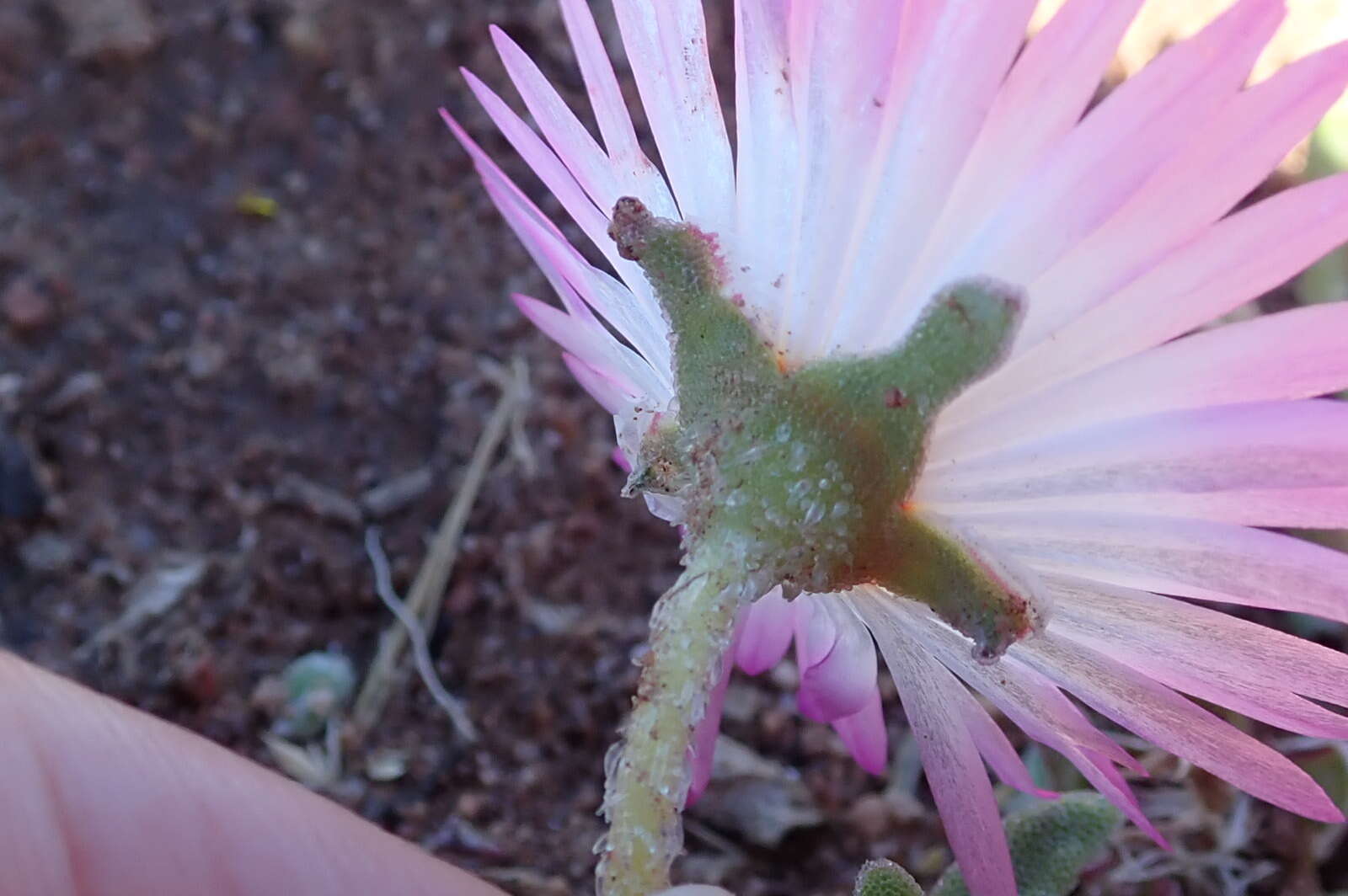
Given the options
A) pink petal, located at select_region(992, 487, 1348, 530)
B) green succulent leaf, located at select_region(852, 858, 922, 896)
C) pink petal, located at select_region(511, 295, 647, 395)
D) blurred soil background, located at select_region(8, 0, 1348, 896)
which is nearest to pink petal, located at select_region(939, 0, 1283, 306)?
pink petal, located at select_region(992, 487, 1348, 530)

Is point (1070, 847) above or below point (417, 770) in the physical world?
below

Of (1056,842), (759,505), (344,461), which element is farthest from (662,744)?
(344,461)

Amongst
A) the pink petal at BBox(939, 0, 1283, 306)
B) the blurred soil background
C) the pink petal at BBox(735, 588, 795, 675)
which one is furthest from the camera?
the blurred soil background

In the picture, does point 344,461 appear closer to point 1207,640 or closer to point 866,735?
point 866,735

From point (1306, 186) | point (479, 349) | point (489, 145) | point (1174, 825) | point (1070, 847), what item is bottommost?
point (1174, 825)

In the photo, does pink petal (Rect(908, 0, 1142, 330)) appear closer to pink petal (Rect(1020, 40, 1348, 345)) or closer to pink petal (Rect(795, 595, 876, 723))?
pink petal (Rect(1020, 40, 1348, 345))

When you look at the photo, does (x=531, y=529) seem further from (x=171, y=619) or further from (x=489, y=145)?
(x=489, y=145)

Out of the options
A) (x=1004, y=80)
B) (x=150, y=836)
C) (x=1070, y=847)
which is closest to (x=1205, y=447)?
(x=1004, y=80)
